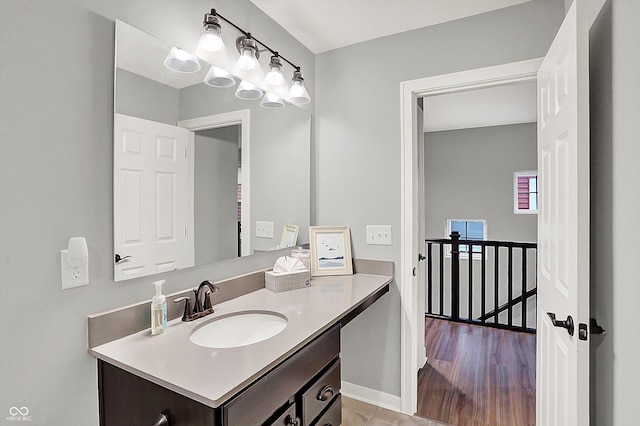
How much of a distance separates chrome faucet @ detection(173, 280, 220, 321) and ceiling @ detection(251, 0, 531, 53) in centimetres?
152

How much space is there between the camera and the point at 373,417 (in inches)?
84.7

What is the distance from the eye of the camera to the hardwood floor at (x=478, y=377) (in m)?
2.19

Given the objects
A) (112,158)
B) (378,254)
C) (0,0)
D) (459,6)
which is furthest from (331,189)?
(0,0)

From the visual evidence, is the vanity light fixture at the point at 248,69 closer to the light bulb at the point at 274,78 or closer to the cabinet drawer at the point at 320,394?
the light bulb at the point at 274,78

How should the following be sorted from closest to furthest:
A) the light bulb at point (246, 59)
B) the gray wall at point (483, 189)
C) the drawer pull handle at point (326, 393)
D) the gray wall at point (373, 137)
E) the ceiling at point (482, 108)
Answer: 1. the drawer pull handle at point (326, 393)
2. the light bulb at point (246, 59)
3. the gray wall at point (373, 137)
4. the ceiling at point (482, 108)
5. the gray wall at point (483, 189)

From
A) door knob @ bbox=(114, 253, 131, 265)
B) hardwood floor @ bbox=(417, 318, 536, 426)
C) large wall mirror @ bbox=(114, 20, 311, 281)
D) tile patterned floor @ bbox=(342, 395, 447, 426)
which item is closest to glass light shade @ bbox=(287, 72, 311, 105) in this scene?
large wall mirror @ bbox=(114, 20, 311, 281)

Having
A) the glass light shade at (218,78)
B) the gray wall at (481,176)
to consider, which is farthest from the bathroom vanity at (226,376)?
the gray wall at (481,176)

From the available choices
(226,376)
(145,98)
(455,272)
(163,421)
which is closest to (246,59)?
(145,98)

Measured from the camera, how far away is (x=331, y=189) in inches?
95.7

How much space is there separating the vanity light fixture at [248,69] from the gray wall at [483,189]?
161 inches

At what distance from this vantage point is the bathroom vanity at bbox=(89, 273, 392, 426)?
36.4 inches

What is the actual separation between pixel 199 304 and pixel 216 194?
0.53 m

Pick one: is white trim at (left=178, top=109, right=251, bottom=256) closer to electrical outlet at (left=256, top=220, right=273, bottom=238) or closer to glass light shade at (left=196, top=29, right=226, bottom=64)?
electrical outlet at (left=256, top=220, right=273, bottom=238)

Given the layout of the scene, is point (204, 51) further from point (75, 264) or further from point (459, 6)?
point (459, 6)
